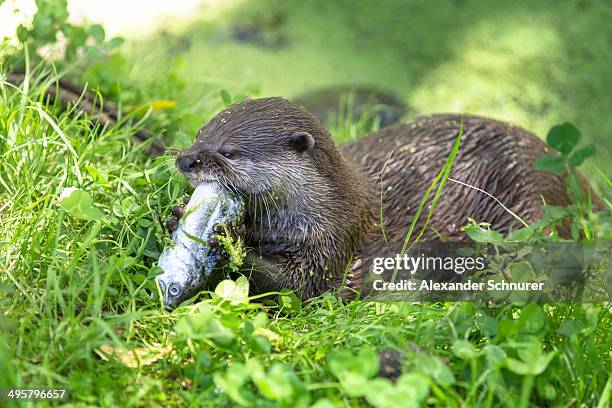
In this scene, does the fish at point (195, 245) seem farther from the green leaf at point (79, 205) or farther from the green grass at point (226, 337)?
the green leaf at point (79, 205)

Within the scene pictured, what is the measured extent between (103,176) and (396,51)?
2.93 metres

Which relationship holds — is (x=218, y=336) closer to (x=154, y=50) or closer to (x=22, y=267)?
(x=22, y=267)

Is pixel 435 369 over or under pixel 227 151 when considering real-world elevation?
under

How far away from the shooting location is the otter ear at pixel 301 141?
2.56m

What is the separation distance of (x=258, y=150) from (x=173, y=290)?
1.72 ft

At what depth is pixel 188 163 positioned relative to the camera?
8.00ft

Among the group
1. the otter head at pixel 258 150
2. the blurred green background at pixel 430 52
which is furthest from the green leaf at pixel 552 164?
the blurred green background at pixel 430 52

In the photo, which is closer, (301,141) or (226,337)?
(226,337)

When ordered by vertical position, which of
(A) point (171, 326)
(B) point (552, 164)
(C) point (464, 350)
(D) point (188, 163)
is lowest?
(A) point (171, 326)

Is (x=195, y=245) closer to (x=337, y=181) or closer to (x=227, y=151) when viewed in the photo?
(x=227, y=151)

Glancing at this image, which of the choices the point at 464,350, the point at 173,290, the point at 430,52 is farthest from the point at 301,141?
the point at 430,52

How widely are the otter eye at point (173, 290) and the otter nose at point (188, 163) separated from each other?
368 mm

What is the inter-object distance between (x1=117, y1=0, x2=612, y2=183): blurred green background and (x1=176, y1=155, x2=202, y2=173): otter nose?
2123mm

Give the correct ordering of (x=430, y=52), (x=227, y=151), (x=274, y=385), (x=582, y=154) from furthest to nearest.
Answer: (x=430, y=52)
(x=227, y=151)
(x=582, y=154)
(x=274, y=385)
